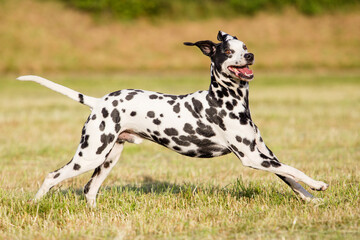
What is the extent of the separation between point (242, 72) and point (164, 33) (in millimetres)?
35626

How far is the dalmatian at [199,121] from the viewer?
562 cm

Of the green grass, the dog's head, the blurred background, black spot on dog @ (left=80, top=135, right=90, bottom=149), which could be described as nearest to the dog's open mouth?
the dog's head

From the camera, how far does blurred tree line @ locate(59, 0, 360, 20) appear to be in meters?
42.8

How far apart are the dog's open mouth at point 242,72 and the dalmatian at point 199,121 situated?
0.04 feet

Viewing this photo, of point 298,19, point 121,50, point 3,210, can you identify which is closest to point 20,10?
point 121,50

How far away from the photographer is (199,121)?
5770mm

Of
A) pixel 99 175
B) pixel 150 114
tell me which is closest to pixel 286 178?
pixel 150 114

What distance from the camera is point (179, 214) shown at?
5.63 m

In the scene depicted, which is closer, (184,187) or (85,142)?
(85,142)

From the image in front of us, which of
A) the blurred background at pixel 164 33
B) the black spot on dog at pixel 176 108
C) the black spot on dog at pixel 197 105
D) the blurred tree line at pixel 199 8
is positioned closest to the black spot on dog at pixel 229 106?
the black spot on dog at pixel 197 105

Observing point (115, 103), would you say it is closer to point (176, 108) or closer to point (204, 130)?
point (176, 108)

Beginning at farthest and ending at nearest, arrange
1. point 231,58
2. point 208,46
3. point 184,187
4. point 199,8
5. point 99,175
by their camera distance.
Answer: point 199,8, point 184,187, point 99,175, point 208,46, point 231,58

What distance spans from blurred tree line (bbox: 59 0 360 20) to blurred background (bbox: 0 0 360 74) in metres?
0.08

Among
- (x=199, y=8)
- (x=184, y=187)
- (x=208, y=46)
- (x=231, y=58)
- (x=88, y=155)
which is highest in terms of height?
(x=199, y=8)
